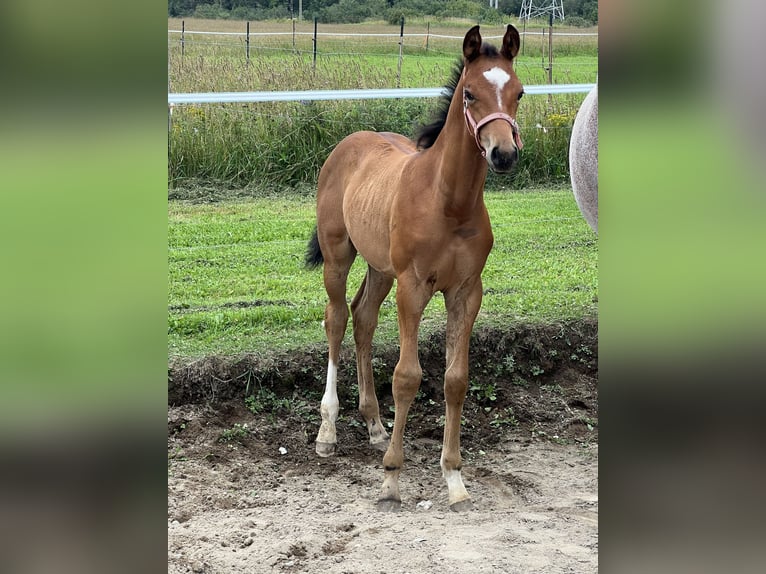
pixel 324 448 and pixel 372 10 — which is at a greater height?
pixel 372 10

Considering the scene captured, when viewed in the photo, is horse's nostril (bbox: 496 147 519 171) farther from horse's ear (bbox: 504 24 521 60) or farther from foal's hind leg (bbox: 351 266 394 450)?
foal's hind leg (bbox: 351 266 394 450)

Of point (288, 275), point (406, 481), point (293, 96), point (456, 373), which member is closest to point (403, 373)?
point (456, 373)

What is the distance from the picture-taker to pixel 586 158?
4.52 m

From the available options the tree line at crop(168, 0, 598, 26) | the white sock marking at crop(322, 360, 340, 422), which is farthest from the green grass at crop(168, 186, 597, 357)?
the tree line at crop(168, 0, 598, 26)

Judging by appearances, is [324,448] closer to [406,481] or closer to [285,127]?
[406,481]

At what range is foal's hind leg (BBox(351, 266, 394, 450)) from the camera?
16.3 ft

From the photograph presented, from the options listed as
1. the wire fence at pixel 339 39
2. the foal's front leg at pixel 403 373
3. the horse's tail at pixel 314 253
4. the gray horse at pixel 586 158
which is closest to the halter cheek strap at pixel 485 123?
the foal's front leg at pixel 403 373

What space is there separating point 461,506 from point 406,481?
50cm

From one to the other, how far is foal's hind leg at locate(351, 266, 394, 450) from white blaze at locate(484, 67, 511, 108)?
5.68 feet
